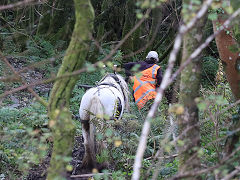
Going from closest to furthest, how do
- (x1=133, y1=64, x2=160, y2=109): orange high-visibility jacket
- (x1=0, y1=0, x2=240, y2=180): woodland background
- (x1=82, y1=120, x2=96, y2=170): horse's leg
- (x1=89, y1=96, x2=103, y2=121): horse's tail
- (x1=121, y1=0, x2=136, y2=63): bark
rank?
(x1=0, y1=0, x2=240, y2=180): woodland background < (x1=89, y1=96, x2=103, y2=121): horse's tail < (x1=82, y1=120, x2=96, y2=170): horse's leg < (x1=133, y1=64, x2=160, y2=109): orange high-visibility jacket < (x1=121, y1=0, x2=136, y2=63): bark

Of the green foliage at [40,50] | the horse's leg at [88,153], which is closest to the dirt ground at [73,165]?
the horse's leg at [88,153]

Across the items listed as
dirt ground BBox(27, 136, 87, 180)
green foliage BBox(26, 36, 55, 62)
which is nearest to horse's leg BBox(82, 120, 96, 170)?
dirt ground BBox(27, 136, 87, 180)

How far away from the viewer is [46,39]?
15641 mm

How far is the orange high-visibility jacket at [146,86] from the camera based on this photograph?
8.71 metres

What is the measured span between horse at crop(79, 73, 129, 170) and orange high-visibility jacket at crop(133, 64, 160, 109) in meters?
1.66

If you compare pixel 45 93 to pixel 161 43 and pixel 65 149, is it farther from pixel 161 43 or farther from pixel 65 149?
pixel 65 149

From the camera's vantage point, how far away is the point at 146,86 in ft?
29.0

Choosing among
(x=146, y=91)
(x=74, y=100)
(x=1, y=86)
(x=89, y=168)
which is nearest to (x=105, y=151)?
(x=89, y=168)

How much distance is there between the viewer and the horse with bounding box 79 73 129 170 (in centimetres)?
641

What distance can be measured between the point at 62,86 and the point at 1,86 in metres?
7.12

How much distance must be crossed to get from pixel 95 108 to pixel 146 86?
271 cm

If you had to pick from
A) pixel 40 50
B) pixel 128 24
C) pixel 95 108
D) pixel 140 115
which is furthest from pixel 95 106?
pixel 128 24

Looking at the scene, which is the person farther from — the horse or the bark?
the bark

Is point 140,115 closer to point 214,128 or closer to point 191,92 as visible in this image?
point 214,128
